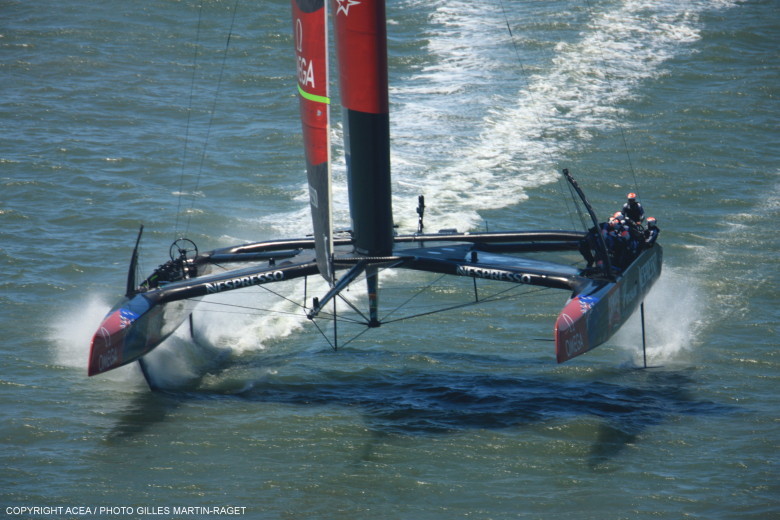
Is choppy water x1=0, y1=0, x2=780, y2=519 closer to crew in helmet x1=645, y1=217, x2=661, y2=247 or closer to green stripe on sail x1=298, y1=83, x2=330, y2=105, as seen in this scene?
crew in helmet x1=645, y1=217, x2=661, y2=247

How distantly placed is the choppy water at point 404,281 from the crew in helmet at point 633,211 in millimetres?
1472

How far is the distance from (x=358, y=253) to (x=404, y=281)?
3458 millimetres

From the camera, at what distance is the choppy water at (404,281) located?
28.4ft

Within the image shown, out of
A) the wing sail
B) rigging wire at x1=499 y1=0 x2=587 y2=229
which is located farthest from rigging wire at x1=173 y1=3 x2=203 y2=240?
the wing sail

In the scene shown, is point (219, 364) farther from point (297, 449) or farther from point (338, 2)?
point (338, 2)

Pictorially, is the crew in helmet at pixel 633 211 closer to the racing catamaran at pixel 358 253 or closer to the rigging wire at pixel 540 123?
the racing catamaran at pixel 358 253

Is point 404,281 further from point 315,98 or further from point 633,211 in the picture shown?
point 315,98

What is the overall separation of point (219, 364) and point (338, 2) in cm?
439

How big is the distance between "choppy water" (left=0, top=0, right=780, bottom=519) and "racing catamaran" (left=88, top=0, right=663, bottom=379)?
2.78 feet

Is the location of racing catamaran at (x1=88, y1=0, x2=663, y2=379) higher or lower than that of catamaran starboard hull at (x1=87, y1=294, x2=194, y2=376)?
higher

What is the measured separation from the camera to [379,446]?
9258 mm

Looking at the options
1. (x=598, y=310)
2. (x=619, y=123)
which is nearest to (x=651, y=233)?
(x=598, y=310)

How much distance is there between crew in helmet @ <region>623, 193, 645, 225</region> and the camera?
1158cm

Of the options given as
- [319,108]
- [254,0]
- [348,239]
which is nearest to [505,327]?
[348,239]
